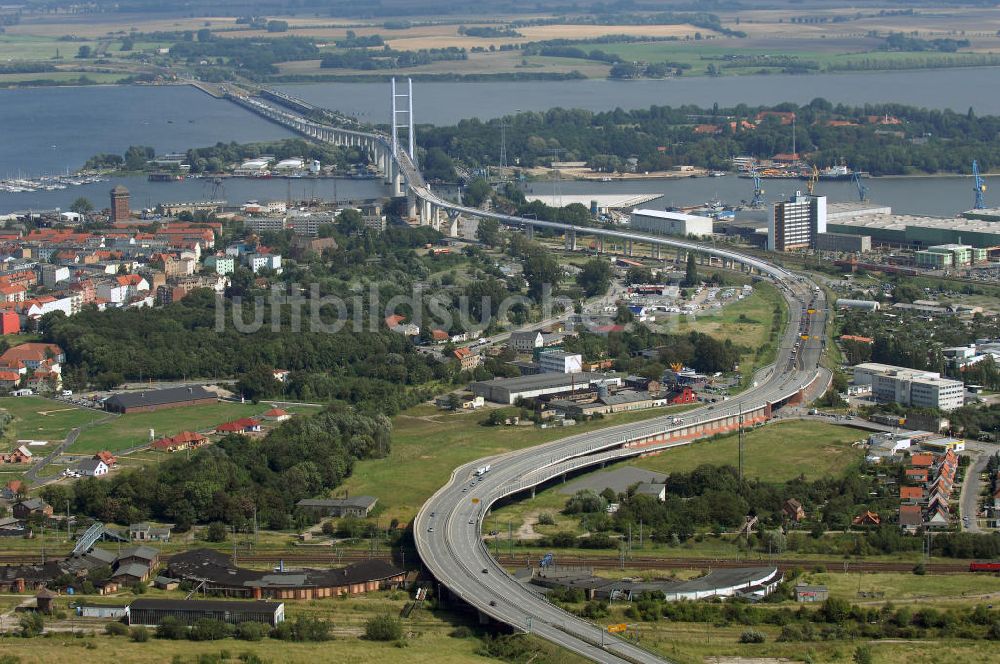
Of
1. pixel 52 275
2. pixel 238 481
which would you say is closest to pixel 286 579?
pixel 238 481

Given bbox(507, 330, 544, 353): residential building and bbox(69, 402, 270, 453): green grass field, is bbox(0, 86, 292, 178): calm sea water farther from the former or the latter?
bbox(69, 402, 270, 453): green grass field

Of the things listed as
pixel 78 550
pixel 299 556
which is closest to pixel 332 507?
pixel 299 556

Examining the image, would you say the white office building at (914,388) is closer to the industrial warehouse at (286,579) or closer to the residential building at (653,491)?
the residential building at (653,491)

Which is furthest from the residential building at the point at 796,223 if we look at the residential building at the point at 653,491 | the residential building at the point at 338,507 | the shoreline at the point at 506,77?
the shoreline at the point at 506,77

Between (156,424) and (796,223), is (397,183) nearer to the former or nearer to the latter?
(796,223)

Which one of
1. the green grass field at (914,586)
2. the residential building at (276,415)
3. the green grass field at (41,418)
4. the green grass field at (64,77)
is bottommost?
the green grass field at (41,418)

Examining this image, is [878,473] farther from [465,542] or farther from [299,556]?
[299,556]

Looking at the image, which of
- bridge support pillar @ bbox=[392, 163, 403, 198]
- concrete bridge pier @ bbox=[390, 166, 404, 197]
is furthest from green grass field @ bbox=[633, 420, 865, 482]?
bridge support pillar @ bbox=[392, 163, 403, 198]
